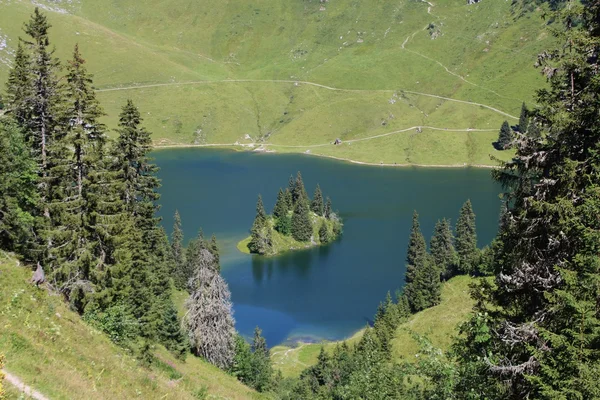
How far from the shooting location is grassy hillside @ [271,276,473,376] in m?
52.4

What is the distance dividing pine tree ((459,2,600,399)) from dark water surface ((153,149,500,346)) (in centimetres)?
6933

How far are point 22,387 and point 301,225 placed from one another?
119 metres

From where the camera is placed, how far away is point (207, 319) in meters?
42.2

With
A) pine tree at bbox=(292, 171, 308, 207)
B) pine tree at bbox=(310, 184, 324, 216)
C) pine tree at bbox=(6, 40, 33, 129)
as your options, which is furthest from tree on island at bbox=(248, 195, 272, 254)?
pine tree at bbox=(6, 40, 33, 129)

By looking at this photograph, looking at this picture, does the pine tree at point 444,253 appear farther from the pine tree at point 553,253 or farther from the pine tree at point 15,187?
the pine tree at point 553,253

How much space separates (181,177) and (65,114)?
6442 inches

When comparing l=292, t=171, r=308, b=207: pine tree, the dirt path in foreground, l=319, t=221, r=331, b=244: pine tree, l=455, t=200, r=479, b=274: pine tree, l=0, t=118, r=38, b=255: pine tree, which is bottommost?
l=319, t=221, r=331, b=244: pine tree

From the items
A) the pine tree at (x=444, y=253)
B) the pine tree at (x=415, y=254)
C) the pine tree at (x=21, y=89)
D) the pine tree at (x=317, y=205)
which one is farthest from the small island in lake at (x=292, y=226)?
the pine tree at (x=21, y=89)

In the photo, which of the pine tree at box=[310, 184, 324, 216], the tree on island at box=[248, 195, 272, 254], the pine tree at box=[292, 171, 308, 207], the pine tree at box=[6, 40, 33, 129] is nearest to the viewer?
the pine tree at box=[6, 40, 33, 129]

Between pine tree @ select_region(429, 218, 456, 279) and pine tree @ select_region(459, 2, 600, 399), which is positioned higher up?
pine tree @ select_region(459, 2, 600, 399)

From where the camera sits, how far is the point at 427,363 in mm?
15531

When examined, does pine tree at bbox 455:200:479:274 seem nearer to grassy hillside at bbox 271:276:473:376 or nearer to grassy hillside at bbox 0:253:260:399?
grassy hillside at bbox 271:276:473:376

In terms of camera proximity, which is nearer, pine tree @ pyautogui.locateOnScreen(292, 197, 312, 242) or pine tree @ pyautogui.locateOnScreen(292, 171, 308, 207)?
pine tree @ pyautogui.locateOnScreen(292, 197, 312, 242)

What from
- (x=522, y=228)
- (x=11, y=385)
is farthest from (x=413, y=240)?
(x=11, y=385)
